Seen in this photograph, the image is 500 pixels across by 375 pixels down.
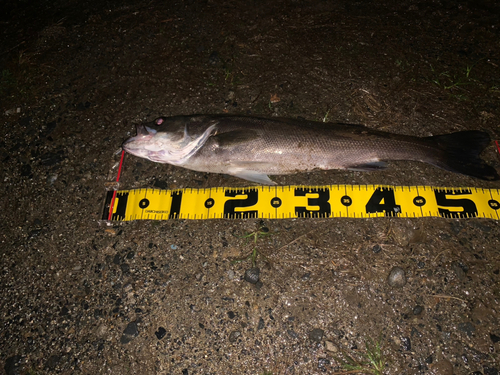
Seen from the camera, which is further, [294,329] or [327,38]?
[327,38]

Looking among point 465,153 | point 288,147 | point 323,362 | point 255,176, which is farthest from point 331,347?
point 465,153

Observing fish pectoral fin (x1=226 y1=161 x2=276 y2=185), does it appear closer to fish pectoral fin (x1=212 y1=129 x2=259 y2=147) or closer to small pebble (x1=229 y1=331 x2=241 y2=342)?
fish pectoral fin (x1=212 y1=129 x2=259 y2=147)

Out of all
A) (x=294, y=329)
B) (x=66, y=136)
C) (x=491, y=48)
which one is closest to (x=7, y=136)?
(x=66, y=136)

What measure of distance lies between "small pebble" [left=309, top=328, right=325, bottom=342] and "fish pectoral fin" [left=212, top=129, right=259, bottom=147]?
7.02 feet

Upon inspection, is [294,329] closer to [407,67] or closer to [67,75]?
[407,67]

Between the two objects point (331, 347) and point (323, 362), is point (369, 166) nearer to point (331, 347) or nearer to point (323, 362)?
point (331, 347)

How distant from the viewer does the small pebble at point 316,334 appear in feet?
9.58

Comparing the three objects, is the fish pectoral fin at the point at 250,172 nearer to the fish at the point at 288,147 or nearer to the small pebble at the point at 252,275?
the fish at the point at 288,147

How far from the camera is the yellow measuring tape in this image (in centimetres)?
349

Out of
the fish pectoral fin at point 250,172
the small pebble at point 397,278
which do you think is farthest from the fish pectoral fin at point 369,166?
the small pebble at point 397,278

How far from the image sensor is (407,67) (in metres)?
4.51

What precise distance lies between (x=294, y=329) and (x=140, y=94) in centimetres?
375

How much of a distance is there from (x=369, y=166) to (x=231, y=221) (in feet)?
5.73

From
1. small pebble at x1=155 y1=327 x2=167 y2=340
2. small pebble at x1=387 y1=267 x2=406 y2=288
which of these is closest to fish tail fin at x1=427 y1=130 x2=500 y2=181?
small pebble at x1=387 y1=267 x2=406 y2=288
